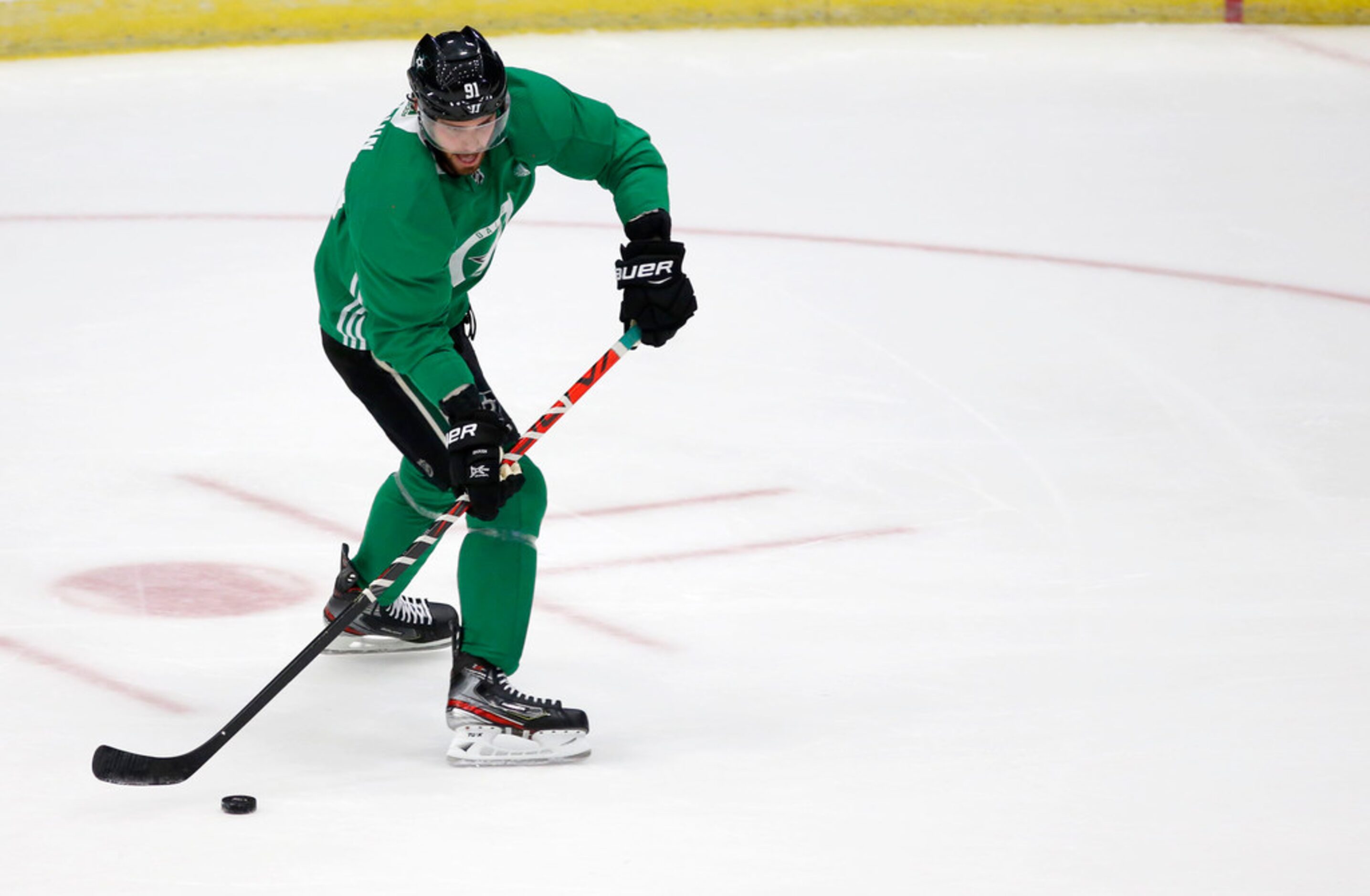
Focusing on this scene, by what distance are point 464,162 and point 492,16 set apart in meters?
5.71

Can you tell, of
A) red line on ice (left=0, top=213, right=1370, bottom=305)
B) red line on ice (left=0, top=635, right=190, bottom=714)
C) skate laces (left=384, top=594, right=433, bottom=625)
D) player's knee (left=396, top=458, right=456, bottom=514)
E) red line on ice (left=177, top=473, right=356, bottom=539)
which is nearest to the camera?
red line on ice (left=0, top=635, right=190, bottom=714)

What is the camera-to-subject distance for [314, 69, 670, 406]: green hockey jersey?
2.87 meters

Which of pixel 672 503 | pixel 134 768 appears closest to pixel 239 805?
pixel 134 768

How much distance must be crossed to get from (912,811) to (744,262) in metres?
3.45

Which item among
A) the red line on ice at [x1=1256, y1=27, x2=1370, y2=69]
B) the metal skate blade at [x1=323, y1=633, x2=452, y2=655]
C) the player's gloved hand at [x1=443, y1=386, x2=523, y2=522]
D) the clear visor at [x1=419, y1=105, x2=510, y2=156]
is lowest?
the metal skate blade at [x1=323, y1=633, x2=452, y2=655]

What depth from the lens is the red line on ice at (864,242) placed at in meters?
5.79

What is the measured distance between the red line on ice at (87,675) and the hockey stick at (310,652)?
15 cm

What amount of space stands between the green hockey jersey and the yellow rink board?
5221 millimetres

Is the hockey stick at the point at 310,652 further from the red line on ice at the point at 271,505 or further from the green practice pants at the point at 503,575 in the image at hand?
the red line on ice at the point at 271,505

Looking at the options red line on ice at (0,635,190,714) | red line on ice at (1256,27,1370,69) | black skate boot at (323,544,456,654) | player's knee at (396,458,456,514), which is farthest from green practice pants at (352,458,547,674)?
red line on ice at (1256,27,1370,69)

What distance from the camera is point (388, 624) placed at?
140 inches

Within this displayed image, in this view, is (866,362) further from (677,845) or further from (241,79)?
(241,79)

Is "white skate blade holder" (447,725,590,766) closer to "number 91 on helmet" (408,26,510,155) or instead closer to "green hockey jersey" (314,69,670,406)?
"green hockey jersey" (314,69,670,406)

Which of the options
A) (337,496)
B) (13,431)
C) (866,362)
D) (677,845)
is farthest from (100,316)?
(677,845)
